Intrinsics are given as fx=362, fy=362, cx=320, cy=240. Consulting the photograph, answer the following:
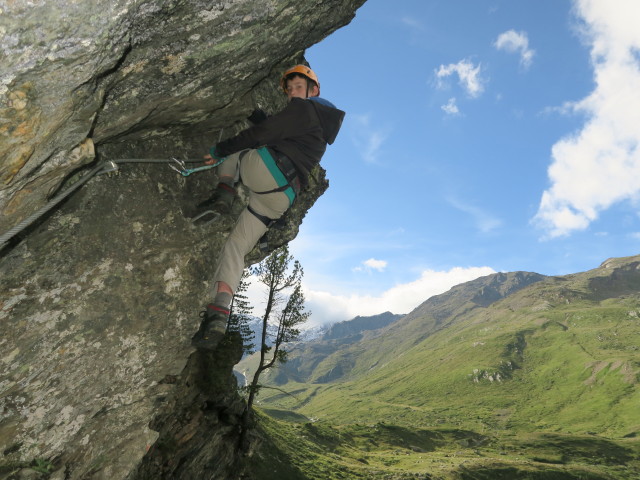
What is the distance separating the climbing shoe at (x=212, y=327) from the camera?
8180 millimetres

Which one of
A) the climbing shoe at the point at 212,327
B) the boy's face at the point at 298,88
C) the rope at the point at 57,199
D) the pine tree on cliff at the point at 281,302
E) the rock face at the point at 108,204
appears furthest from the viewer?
the pine tree on cliff at the point at 281,302

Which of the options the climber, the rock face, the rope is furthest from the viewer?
the climber

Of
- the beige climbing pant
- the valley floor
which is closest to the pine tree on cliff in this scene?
the valley floor

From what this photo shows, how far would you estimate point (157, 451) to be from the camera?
11.2 metres

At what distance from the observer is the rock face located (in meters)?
4.16

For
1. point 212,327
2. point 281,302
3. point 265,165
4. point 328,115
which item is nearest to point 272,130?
point 265,165

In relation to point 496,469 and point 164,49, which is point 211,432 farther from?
point 496,469

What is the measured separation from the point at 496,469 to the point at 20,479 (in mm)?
76903

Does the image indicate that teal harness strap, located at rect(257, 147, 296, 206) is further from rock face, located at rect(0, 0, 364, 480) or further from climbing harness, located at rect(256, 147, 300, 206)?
rock face, located at rect(0, 0, 364, 480)

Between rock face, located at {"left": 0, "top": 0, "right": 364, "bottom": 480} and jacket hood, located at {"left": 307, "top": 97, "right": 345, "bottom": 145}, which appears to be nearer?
rock face, located at {"left": 0, "top": 0, "right": 364, "bottom": 480}

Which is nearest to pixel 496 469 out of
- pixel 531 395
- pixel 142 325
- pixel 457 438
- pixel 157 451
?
pixel 457 438

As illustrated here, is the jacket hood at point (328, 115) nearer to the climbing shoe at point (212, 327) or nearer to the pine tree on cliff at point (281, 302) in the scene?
the climbing shoe at point (212, 327)

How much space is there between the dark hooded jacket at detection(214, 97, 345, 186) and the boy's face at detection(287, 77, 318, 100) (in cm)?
56

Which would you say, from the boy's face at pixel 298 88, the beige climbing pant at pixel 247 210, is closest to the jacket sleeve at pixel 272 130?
the beige climbing pant at pixel 247 210
